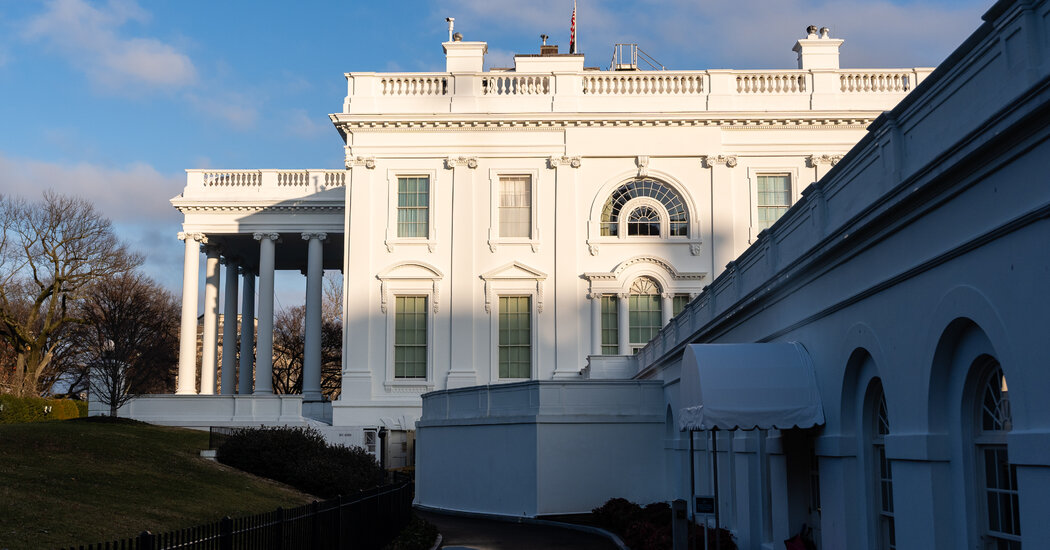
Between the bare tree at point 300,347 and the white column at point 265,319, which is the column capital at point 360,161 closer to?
the white column at point 265,319

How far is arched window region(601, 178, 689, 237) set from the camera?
4362cm

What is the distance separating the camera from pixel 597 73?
44.5m

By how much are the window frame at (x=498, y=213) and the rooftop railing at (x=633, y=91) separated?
8.74ft

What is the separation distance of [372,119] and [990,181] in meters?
36.2

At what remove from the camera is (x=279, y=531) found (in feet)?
44.9

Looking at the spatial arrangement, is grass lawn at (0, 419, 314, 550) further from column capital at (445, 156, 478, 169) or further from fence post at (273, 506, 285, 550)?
column capital at (445, 156, 478, 169)

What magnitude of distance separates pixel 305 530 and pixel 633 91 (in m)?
32.7

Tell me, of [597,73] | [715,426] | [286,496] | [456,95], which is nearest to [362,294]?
[456,95]

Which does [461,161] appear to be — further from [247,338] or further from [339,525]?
[339,525]

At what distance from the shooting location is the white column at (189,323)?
47.6 metres

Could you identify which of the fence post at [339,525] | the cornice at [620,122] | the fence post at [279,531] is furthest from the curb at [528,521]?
the cornice at [620,122]

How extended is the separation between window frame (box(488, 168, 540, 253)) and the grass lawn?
15.8m

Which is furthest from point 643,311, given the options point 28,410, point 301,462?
point 28,410

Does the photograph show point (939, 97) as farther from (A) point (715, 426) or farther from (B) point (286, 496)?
(B) point (286, 496)
